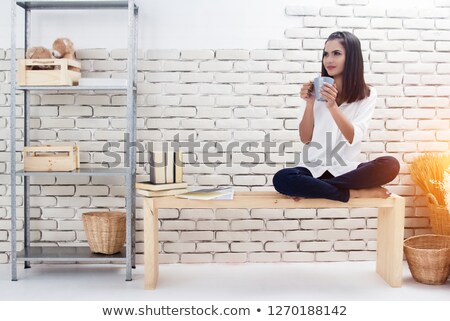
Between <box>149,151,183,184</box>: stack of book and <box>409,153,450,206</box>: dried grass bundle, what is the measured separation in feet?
4.88

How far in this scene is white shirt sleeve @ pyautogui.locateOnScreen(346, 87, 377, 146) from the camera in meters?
3.23

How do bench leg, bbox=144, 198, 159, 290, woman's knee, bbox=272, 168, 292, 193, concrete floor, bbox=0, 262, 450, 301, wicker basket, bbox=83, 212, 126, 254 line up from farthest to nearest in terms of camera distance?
wicker basket, bbox=83, 212, 126, 254 < woman's knee, bbox=272, 168, 292, 193 < bench leg, bbox=144, 198, 159, 290 < concrete floor, bbox=0, 262, 450, 301

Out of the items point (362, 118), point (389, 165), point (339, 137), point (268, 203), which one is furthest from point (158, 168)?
point (389, 165)

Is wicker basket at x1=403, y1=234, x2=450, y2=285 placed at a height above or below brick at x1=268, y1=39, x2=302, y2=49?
below

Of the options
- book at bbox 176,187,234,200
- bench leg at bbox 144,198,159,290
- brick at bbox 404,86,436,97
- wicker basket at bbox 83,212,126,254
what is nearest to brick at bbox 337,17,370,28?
brick at bbox 404,86,436,97

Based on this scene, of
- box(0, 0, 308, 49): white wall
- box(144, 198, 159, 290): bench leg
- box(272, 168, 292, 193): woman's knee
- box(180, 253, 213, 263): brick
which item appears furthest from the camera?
box(180, 253, 213, 263): brick

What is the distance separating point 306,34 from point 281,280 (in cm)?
151

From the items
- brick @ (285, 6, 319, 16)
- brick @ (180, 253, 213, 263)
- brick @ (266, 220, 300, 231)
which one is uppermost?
brick @ (285, 6, 319, 16)

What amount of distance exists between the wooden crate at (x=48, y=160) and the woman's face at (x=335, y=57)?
1.56 m

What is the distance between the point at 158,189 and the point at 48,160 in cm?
68

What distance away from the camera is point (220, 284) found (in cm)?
327

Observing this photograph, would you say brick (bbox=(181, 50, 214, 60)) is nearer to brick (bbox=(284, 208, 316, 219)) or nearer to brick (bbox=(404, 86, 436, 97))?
brick (bbox=(284, 208, 316, 219))
